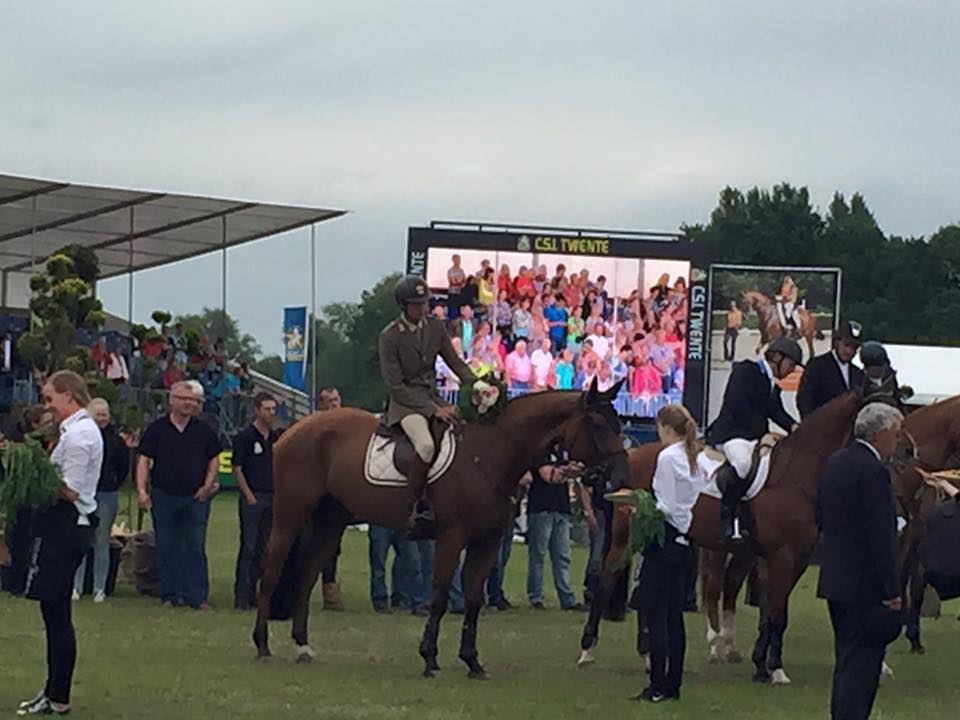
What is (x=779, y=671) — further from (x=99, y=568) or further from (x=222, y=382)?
(x=222, y=382)

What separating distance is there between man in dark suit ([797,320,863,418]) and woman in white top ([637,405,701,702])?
2.40m

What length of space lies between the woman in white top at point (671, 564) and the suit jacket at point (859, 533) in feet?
8.23

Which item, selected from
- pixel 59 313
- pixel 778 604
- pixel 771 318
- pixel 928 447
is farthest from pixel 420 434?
pixel 771 318

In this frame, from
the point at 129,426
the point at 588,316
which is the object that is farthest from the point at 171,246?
the point at 129,426

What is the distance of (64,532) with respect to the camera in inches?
425

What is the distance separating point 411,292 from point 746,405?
2.74 meters

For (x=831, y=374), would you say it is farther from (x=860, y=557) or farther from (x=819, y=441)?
(x=860, y=557)

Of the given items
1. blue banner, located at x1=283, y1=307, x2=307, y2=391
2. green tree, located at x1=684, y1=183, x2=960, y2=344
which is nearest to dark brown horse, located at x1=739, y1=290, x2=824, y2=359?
blue banner, located at x1=283, y1=307, x2=307, y2=391

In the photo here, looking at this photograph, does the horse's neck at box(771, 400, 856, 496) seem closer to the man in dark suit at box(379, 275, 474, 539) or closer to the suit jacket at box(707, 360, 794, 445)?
the suit jacket at box(707, 360, 794, 445)

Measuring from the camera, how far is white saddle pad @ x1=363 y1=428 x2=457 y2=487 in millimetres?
14148

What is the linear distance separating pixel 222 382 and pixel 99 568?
20.8 meters

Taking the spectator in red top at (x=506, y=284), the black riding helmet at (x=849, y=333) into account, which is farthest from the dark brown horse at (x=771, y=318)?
the black riding helmet at (x=849, y=333)

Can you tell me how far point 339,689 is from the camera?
1265 cm

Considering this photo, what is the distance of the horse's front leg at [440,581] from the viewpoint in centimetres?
1376
